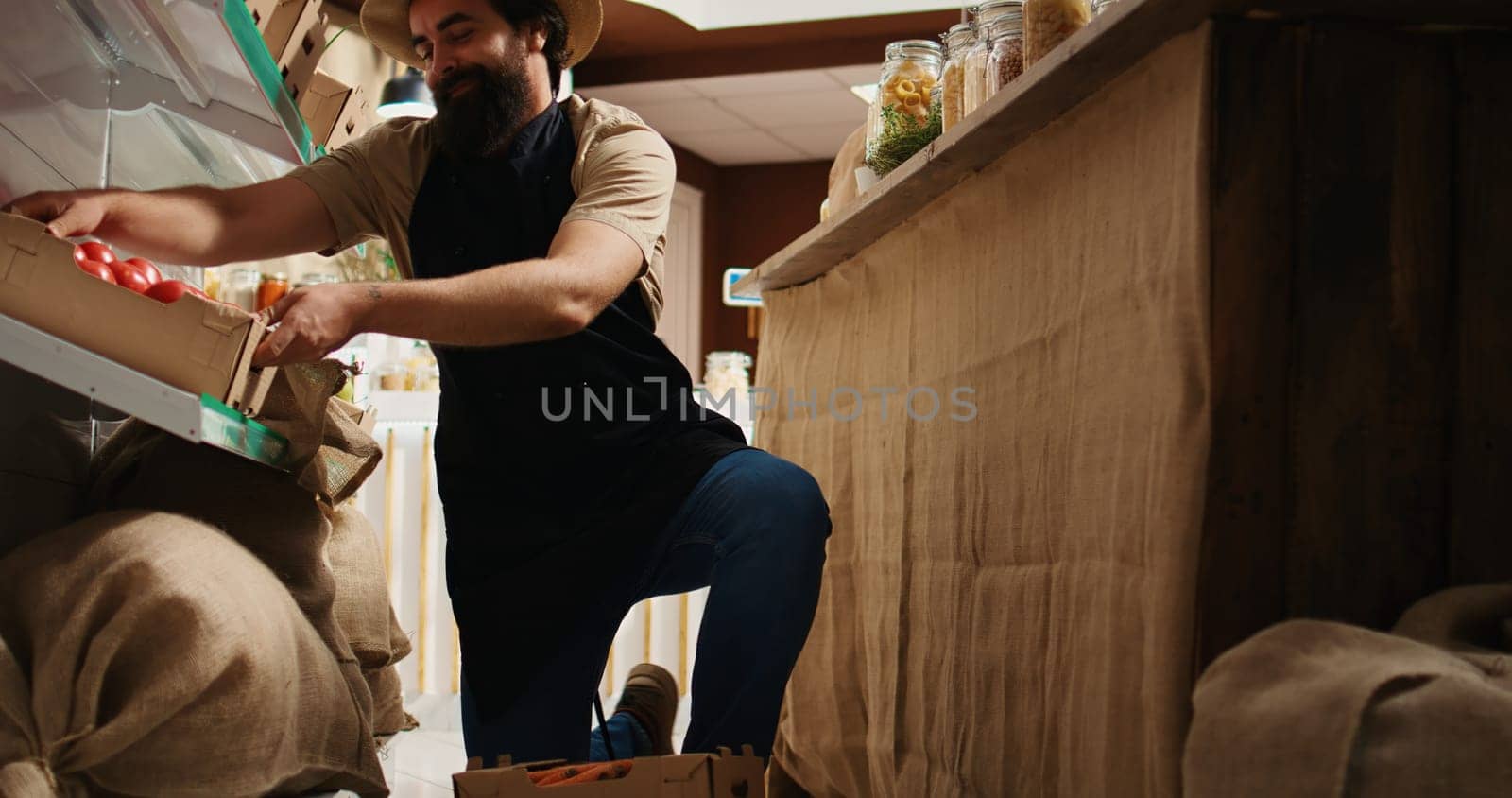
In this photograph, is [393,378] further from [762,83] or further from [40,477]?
[762,83]

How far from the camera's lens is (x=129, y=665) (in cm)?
110

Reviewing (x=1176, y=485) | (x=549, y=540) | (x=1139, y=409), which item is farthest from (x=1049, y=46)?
(x=549, y=540)

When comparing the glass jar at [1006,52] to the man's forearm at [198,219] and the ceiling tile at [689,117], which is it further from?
the ceiling tile at [689,117]

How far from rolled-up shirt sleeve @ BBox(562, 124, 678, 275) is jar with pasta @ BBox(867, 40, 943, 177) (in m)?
0.38

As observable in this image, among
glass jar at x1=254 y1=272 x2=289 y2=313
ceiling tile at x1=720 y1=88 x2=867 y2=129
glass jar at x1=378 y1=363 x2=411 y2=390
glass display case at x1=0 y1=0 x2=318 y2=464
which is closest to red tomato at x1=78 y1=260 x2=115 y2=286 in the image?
glass display case at x1=0 y1=0 x2=318 y2=464

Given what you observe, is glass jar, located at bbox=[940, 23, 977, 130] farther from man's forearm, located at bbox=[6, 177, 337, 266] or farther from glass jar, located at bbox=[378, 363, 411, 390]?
glass jar, located at bbox=[378, 363, 411, 390]

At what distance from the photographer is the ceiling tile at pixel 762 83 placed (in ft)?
20.4

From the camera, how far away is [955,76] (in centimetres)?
180

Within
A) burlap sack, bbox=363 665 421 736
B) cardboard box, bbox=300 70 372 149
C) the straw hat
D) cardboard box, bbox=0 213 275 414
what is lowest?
burlap sack, bbox=363 665 421 736

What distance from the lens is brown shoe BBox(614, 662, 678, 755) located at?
222 centimetres

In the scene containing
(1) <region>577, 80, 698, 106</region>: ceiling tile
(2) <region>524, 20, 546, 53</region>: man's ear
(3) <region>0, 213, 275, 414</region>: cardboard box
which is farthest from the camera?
(1) <region>577, 80, 698, 106</region>: ceiling tile

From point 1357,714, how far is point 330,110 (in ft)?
6.41

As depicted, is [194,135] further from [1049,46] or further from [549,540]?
[1049,46]

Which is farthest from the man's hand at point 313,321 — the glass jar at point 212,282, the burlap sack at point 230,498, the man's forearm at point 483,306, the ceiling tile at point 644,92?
the ceiling tile at point 644,92
